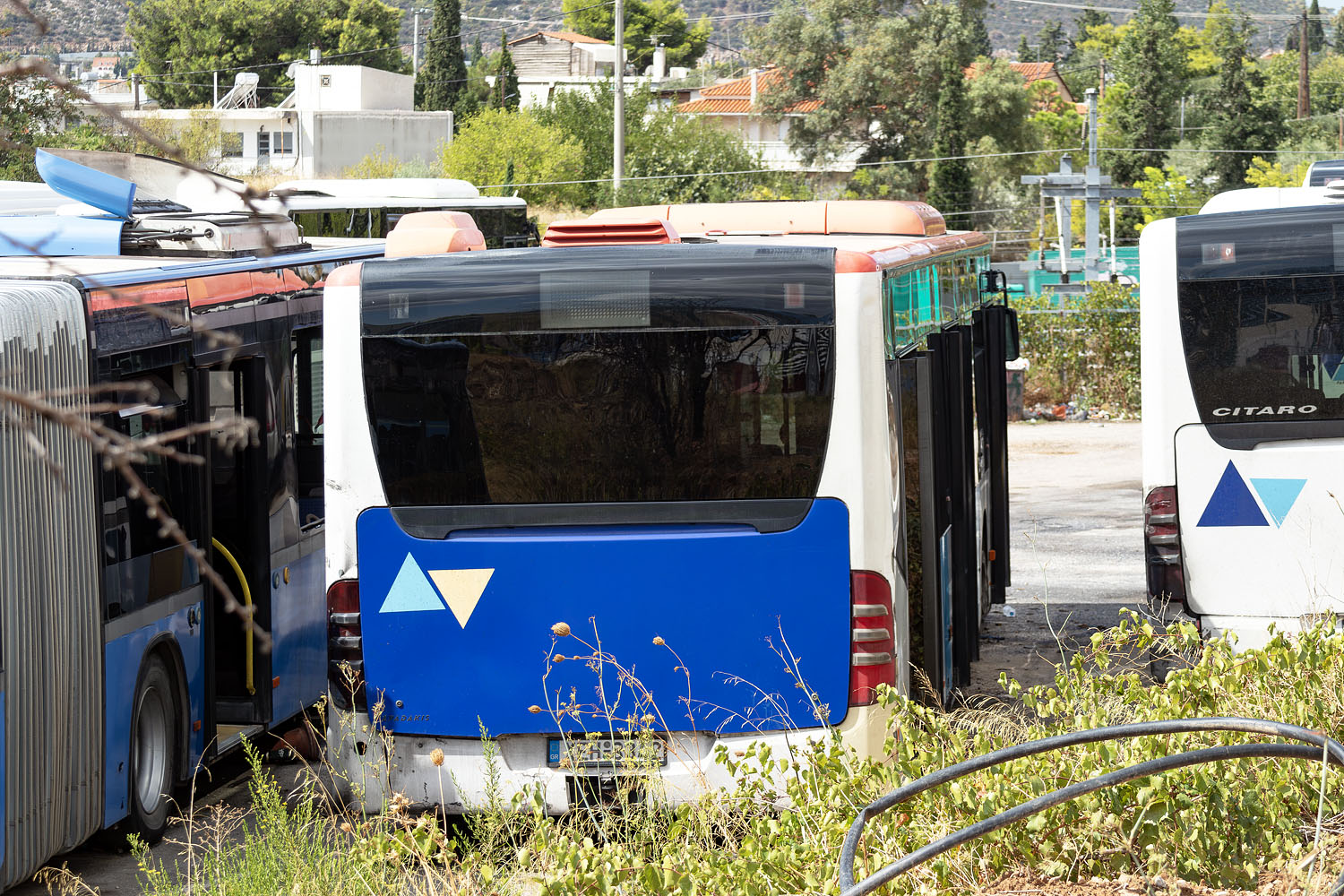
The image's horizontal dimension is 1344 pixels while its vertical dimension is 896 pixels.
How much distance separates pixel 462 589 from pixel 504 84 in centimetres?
9624

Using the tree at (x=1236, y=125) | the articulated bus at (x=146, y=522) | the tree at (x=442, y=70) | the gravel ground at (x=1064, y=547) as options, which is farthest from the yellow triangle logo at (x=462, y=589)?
the tree at (x=442, y=70)

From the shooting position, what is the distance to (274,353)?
8.59 metres

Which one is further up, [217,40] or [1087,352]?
[217,40]

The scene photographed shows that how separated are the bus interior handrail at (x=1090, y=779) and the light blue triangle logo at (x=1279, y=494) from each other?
3.91 meters

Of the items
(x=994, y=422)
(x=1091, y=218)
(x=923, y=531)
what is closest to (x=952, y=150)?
(x=1091, y=218)

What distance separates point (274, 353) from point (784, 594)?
3.85m

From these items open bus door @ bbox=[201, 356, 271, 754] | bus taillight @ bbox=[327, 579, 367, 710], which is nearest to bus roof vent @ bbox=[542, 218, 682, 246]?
bus taillight @ bbox=[327, 579, 367, 710]

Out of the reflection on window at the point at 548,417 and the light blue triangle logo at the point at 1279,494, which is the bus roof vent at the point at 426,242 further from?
the light blue triangle logo at the point at 1279,494

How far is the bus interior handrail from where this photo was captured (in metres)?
3.55

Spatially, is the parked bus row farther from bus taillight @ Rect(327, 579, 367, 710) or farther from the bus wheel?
the bus wheel

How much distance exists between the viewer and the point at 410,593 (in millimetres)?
6082

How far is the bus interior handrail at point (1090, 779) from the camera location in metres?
3.55

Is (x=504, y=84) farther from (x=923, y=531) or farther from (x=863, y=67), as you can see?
(x=923, y=531)

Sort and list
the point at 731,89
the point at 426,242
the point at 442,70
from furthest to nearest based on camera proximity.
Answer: the point at 731,89, the point at 442,70, the point at 426,242
